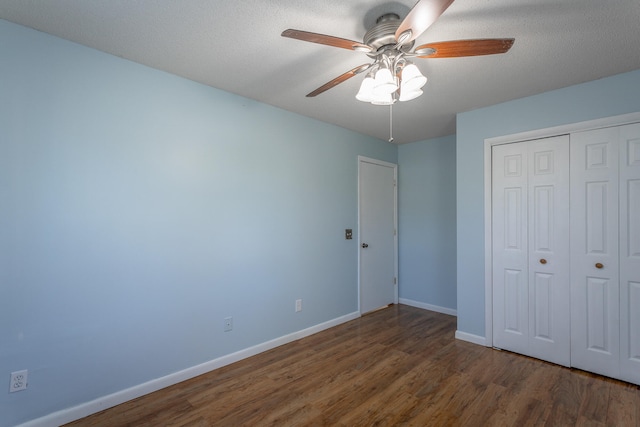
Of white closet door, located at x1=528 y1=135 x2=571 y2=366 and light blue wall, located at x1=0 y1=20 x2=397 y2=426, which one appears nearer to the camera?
light blue wall, located at x1=0 y1=20 x2=397 y2=426

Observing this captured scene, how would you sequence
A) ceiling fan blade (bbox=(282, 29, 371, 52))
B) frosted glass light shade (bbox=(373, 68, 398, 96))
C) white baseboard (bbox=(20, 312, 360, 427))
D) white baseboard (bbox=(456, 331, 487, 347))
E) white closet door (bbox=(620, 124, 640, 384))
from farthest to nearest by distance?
1. white baseboard (bbox=(456, 331, 487, 347))
2. white closet door (bbox=(620, 124, 640, 384))
3. white baseboard (bbox=(20, 312, 360, 427))
4. frosted glass light shade (bbox=(373, 68, 398, 96))
5. ceiling fan blade (bbox=(282, 29, 371, 52))

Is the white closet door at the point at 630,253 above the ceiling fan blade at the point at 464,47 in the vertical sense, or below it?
below

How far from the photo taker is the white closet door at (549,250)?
2607 mm

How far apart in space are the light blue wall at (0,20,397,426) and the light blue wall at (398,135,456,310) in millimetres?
1956

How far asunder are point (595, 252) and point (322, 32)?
2793 millimetres

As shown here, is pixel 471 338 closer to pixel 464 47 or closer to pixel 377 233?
pixel 377 233

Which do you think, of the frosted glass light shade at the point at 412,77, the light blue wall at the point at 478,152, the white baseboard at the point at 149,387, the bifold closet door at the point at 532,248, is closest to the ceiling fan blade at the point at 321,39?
the frosted glass light shade at the point at 412,77

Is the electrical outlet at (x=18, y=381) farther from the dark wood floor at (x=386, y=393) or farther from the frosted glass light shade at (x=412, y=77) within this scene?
the frosted glass light shade at (x=412, y=77)

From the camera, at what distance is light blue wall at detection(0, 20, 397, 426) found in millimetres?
1773

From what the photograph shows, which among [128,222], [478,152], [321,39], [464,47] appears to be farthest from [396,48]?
[128,222]

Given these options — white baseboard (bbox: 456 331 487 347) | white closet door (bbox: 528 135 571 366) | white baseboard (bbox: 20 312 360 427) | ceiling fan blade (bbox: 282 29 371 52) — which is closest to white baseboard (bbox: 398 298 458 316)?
white baseboard (bbox: 456 331 487 347)

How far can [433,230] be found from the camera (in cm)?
422

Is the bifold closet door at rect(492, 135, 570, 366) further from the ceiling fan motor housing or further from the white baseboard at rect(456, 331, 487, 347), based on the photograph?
the ceiling fan motor housing

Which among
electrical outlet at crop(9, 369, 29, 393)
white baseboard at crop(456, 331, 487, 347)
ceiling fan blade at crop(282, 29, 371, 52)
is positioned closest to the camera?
ceiling fan blade at crop(282, 29, 371, 52)
